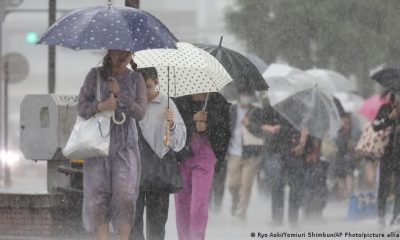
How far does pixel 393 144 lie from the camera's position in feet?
49.7

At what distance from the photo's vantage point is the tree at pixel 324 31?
29.0 meters

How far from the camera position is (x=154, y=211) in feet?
33.9

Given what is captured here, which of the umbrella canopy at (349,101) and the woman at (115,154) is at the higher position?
the woman at (115,154)

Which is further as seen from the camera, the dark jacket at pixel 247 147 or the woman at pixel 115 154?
the dark jacket at pixel 247 147

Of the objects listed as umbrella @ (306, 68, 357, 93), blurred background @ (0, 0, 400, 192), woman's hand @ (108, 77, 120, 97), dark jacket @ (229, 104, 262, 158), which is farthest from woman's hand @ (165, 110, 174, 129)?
blurred background @ (0, 0, 400, 192)

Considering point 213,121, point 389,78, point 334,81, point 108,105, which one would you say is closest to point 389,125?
point 389,78

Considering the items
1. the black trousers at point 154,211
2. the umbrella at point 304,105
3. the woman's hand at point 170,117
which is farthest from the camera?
the umbrella at point 304,105

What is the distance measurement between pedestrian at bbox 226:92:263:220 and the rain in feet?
0.06

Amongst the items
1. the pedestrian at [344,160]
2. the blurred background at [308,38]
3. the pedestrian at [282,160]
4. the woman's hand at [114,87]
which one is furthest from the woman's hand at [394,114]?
the blurred background at [308,38]

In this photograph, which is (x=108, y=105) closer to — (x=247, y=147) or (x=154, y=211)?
(x=154, y=211)

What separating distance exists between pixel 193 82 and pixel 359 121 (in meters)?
13.0

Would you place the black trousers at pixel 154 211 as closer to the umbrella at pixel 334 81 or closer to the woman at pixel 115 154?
the woman at pixel 115 154

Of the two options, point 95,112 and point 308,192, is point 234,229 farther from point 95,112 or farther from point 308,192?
point 95,112

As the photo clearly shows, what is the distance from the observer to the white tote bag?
8.84 m
